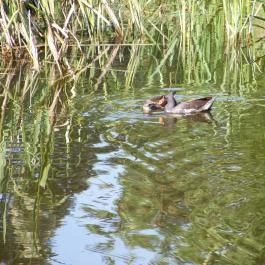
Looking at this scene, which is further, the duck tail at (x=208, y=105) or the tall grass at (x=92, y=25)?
→ the tall grass at (x=92, y=25)

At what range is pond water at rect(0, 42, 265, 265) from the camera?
468cm

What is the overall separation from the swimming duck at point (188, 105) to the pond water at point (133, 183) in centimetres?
9

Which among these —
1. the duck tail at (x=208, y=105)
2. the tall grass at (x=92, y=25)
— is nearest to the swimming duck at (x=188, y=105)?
the duck tail at (x=208, y=105)

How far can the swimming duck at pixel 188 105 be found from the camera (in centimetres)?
768

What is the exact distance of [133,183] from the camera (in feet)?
19.1

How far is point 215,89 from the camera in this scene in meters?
8.77

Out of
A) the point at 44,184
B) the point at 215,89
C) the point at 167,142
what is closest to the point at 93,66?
the point at 215,89

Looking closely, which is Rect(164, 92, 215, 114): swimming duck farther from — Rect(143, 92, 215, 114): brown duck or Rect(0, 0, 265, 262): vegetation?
Rect(0, 0, 265, 262): vegetation

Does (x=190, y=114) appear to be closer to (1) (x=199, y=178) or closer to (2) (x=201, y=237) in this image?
(1) (x=199, y=178)

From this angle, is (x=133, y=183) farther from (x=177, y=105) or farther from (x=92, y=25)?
(x=92, y=25)

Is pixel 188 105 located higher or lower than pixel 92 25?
lower

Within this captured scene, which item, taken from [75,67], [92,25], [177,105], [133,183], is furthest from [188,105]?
[92,25]

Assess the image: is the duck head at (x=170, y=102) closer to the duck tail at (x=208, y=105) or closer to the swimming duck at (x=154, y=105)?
the swimming duck at (x=154, y=105)

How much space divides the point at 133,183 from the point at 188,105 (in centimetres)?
217
